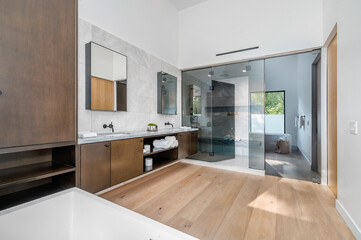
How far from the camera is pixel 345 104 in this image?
1722 mm

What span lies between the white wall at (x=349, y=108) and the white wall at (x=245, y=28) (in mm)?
911

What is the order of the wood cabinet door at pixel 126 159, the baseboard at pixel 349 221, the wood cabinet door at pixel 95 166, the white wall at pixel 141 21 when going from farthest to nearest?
the white wall at pixel 141 21 → the wood cabinet door at pixel 126 159 → the wood cabinet door at pixel 95 166 → the baseboard at pixel 349 221

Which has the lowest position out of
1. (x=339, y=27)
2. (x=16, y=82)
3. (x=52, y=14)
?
(x=16, y=82)

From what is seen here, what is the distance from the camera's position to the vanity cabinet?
135 inches

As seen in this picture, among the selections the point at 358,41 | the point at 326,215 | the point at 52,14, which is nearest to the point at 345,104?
the point at 358,41

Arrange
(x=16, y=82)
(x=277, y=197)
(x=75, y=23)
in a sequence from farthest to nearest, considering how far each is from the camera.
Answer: (x=277, y=197) < (x=75, y=23) < (x=16, y=82)

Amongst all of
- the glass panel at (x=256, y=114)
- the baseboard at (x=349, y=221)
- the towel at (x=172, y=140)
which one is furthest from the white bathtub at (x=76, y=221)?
the glass panel at (x=256, y=114)

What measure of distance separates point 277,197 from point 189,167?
5.55ft

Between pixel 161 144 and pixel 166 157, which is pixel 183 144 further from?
pixel 161 144

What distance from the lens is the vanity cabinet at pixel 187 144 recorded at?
3439mm

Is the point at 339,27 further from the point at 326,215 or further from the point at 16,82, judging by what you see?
the point at 16,82

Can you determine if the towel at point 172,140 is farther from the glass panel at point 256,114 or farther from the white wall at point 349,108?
the white wall at point 349,108

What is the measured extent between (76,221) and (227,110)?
3.13 meters

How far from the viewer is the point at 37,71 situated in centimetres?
131
